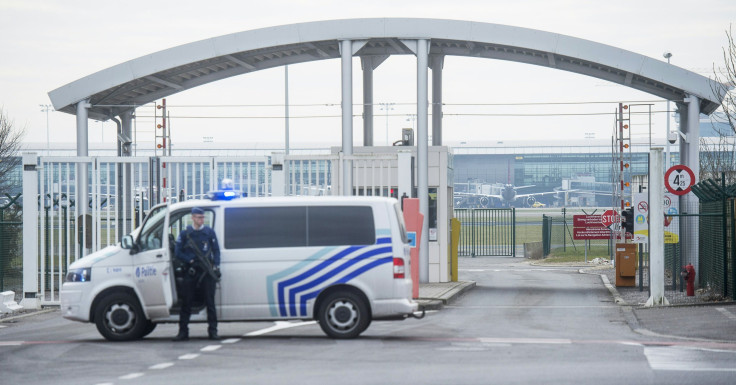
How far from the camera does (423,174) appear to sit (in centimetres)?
2509

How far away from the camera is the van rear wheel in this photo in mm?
13945

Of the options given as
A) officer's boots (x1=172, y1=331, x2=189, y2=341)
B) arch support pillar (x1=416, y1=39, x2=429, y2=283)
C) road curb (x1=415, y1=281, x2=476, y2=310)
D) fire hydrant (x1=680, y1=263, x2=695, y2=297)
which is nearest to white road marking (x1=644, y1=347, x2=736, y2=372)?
officer's boots (x1=172, y1=331, x2=189, y2=341)

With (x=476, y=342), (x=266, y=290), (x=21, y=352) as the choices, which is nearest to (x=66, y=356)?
(x=21, y=352)

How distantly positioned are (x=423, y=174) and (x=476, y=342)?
11.7m

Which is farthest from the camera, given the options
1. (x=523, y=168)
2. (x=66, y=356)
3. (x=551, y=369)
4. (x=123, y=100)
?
(x=523, y=168)

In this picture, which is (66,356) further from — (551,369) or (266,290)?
(551,369)

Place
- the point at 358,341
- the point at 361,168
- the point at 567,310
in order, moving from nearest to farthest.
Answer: the point at 358,341 < the point at 567,310 < the point at 361,168

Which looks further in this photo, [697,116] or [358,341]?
[697,116]

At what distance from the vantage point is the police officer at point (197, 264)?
1363 centimetres

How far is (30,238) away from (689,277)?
1307 centimetres

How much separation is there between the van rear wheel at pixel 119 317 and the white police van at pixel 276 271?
0.01 metres

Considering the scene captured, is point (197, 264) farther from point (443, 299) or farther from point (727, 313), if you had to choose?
point (727, 313)

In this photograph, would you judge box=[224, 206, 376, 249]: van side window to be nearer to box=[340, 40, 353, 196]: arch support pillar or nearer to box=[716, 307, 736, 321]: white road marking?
box=[716, 307, 736, 321]: white road marking

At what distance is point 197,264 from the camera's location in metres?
13.7
